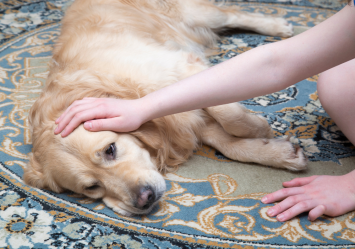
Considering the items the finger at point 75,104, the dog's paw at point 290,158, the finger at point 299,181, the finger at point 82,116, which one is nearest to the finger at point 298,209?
the finger at point 299,181

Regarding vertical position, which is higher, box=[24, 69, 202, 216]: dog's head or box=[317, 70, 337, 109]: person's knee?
box=[317, 70, 337, 109]: person's knee

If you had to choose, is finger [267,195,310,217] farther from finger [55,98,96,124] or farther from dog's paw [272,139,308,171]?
finger [55,98,96,124]

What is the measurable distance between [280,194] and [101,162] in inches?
30.8

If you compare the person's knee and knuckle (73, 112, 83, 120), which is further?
the person's knee

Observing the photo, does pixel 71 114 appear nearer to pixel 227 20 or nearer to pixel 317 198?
pixel 317 198

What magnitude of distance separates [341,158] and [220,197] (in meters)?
0.67

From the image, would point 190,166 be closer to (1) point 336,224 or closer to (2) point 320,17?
(1) point 336,224

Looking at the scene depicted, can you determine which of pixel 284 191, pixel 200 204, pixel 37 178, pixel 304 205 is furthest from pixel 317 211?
pixel 37 178

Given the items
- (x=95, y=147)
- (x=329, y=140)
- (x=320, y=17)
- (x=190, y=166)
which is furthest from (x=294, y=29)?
(x=95, y=147)

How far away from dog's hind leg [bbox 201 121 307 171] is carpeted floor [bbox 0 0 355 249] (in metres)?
0.04

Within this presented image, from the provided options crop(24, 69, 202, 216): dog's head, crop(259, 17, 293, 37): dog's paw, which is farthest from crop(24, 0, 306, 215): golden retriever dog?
crop(259, 17, 293, 37): dog's paw

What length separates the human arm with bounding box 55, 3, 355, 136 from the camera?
1.06 meters

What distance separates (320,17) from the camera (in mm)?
3361

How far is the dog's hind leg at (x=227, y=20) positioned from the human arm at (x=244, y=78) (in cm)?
175
